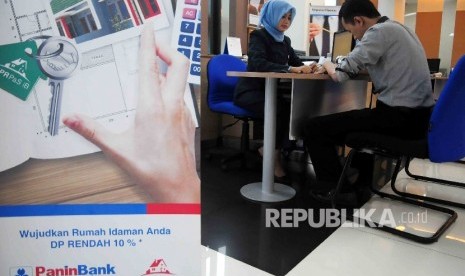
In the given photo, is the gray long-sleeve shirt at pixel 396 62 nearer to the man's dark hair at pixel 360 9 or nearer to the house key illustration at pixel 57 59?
the man's dark hair at pixel 360 9

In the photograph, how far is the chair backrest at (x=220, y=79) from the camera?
115 inches

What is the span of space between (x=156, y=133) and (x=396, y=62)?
1.43 meters

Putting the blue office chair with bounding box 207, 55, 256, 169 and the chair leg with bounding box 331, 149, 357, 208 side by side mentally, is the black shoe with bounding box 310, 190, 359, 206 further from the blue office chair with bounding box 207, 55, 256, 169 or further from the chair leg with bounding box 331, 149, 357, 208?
the blue office chair with bounding box 207, 55, 256, 169

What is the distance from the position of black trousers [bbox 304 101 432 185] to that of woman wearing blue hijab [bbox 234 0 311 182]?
0.37m

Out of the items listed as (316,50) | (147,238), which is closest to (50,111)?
(147,238)

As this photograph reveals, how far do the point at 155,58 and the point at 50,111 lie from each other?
0.99 feet

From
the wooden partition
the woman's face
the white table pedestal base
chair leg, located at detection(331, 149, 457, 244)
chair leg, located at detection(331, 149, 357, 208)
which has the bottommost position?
the white table pedestal base

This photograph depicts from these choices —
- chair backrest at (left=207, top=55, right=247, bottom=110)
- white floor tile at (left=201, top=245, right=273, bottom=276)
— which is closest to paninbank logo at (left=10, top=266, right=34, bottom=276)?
white floor tile at (left=201, top=245, right=273, bottom=276)

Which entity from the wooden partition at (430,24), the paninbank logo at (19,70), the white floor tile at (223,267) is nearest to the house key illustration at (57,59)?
the paninbank logo at (19,70)

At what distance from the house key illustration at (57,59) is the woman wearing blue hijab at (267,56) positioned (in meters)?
1.49

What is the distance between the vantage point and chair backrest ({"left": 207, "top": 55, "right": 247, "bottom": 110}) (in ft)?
9.55

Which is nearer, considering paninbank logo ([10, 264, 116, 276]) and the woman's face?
paninbank logo ([10, 264, 116, 276])

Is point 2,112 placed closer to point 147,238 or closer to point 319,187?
point 147,238

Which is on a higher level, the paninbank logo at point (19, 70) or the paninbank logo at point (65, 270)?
the paninbank logo at point (19, 70)
